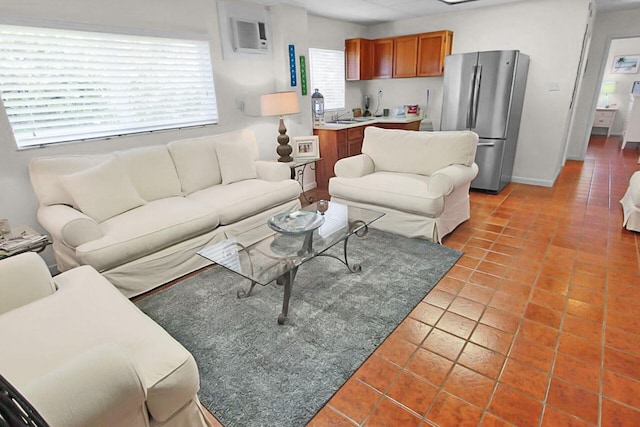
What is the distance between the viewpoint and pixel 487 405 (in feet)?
4.96

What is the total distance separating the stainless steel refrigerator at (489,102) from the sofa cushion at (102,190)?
12.8ft

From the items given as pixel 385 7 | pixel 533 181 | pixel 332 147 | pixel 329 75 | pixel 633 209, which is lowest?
pixel 533 181

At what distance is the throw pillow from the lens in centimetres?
331

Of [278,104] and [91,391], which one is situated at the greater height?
[278,104]

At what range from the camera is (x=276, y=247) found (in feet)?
7.55

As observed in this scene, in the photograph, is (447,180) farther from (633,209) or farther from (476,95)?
(476,95)

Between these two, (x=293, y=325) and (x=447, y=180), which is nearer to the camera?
(x=293, y=325)

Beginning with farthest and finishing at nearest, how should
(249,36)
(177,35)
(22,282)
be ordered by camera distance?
(249,36) → (177,35) → (22,282)

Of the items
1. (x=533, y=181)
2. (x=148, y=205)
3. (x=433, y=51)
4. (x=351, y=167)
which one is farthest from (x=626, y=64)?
(x=148, y=205)

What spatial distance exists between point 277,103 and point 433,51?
2.73 metres

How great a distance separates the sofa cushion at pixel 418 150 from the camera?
10.7 ft

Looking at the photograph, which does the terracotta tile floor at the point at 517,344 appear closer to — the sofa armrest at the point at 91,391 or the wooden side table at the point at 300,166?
the sofa armrest at the point at 91,391

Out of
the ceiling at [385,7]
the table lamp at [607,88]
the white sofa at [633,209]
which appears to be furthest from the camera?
the table lamp at [607,88]

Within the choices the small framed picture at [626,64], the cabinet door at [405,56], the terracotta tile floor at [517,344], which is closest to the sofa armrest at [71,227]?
the terracotta tile floor at [517,344]
